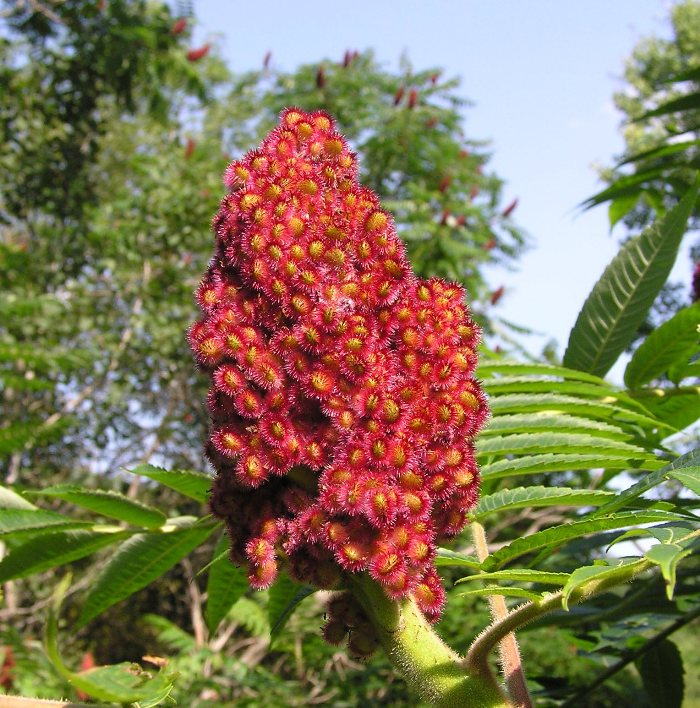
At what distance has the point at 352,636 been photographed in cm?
118

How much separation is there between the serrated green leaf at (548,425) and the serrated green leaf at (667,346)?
0.44m

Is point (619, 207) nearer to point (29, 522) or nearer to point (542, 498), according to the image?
point (542, 498)

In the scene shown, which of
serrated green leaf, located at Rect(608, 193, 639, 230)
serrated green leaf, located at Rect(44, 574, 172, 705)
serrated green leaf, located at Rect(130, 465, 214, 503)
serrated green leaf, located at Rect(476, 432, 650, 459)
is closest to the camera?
serrated green leaf, located at Rect(44, 574, 172, 705)

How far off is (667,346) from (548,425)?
60 cm

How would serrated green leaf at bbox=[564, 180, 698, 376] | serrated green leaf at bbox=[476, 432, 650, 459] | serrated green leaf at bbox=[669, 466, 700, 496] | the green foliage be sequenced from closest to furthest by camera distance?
serrated green leaf at bbox=[669, 466, 700, 496] < serrated green leaf at bbox=[476, 432, 650, 459] < serrated green leaf at bbox=[564, 180, 698, 376] < the green foliage

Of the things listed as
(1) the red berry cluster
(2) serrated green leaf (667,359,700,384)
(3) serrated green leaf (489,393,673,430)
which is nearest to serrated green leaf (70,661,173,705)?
(1) the red berry cluster

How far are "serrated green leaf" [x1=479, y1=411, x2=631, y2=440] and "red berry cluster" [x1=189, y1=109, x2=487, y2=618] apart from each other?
198 millimetres

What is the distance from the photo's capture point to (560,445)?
121 centimetres

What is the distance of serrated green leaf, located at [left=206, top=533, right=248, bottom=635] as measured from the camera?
4.96ft

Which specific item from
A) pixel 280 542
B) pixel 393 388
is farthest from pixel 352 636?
pixel 393 388

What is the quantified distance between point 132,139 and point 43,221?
6739mm

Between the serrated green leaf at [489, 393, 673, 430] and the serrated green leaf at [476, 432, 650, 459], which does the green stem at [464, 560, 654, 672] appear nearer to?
the serrated green leaf at [476, 432, 650, 459]

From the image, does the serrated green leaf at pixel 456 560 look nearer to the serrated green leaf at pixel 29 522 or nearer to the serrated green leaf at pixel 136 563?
the serrated green leaf at pixel 136 563

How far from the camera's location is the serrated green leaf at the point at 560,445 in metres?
1.17
